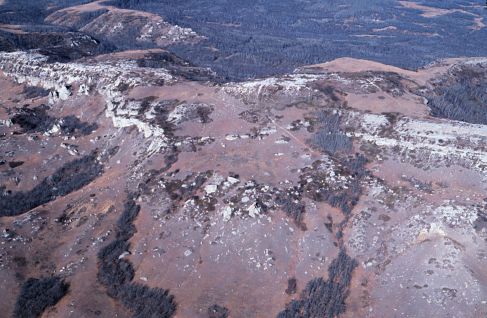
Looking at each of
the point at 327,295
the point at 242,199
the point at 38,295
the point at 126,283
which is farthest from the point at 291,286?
the point at 38,295

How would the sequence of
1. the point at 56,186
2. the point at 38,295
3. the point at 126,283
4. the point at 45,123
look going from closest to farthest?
the point at 38,295 → the point at 126,283 → the point at 56,186 → the point at 45,123

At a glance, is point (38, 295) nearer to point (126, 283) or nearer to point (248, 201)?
point (126, 283)

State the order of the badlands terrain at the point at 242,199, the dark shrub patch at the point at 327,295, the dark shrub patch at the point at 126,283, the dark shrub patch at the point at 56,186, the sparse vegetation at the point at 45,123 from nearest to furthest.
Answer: the dark shrub patch at the point at 327,295 → the dark shrub patch at the point at 126,283 → the badlands terrain at the point at 242,199 → the dark shrub patch at the point at 56,186 → the sparse vegetation at the point at 45,123

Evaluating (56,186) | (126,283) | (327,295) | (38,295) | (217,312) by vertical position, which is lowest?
(56,186)

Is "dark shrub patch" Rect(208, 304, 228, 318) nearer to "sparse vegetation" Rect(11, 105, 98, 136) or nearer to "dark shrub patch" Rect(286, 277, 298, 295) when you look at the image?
"dark shrub patch" Rect(286, 277, 298, 295)

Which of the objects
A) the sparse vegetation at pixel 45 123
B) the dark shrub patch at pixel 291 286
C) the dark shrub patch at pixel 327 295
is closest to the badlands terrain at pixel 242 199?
the dark shrub patch at pixel 327 295

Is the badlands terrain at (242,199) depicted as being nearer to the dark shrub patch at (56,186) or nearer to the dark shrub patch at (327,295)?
the dark shrub patch at (327,295)

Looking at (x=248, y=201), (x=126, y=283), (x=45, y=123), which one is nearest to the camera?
(x=126, y=283)

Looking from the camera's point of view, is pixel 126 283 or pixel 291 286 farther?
pixel 126 283
